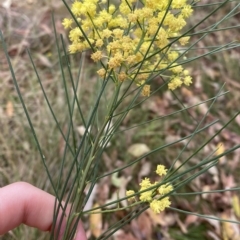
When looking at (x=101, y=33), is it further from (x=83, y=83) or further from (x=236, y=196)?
(x=236, y=196)

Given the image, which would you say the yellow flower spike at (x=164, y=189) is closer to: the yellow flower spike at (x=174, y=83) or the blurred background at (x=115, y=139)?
the yellow flower spike at (x=174, y=83)

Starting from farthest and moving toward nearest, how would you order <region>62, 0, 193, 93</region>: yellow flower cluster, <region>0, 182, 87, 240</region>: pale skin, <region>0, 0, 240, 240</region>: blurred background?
<region>0, 0, 240, 240</region>: blurred background, <region>0, 182, 87, 240</region>: pale skin, <region>62, 0, 193, 93</region>: yellow flower cluster

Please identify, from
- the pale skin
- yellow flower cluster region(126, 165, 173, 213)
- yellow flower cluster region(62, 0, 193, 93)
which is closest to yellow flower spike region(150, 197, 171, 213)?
yellow flower cluster region(126, 165, 173, 213)

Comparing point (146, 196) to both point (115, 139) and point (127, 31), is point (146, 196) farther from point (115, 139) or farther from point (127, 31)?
point (115, 139)

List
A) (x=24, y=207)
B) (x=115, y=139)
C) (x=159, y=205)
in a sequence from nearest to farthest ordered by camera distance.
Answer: (x=159, y=205)
(x=24, y=207)
(x=115, y=139)

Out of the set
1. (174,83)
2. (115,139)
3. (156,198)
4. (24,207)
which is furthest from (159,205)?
(115,139)

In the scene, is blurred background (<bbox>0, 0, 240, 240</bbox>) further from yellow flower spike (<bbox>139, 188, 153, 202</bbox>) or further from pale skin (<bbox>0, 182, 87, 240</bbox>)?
yellow flower spike (<bbox>139, 188, 153, 202</bbox>)

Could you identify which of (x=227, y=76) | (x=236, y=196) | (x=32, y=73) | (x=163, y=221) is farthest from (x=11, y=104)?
(x=227, y=76)

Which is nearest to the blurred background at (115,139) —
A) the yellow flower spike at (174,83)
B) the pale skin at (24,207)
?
the pale skin at (24,207)
